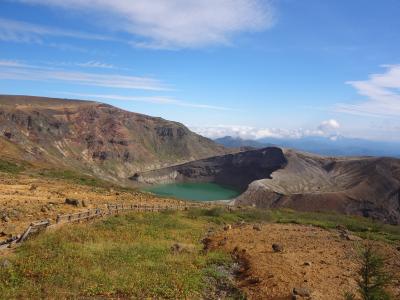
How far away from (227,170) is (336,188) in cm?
7016

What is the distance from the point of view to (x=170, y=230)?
29.6 metres

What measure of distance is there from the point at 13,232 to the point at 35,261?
263 inches

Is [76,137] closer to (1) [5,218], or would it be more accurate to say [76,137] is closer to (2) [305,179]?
(2) [305,179]

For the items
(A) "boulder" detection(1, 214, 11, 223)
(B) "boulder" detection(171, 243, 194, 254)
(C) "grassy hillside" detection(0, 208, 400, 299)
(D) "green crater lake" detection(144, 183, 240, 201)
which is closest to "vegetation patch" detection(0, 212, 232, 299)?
(C) "grassy hillside" detection(0, 208, 400, 299)

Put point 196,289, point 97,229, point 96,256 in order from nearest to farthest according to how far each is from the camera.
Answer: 1. point 196,289
2. point 96,256
3. point 97,229

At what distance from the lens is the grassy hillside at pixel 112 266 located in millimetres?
15641

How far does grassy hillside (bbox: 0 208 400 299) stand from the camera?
51.3ft

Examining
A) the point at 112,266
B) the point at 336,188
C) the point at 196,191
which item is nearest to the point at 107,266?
the point at 112,266

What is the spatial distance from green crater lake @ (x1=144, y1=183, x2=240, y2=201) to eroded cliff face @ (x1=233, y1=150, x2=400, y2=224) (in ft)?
76.0

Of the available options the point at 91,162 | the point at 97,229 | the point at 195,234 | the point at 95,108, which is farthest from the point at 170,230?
the point at 95,108

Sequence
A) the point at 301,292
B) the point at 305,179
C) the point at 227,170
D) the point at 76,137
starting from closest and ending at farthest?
the point at 301,292
the point at 305,179
the point at 76,137
the point at 227,170

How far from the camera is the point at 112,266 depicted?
60.6 feet

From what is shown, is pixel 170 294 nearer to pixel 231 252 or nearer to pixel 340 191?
pixel 231 252

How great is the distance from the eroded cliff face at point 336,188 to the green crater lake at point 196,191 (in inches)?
912
